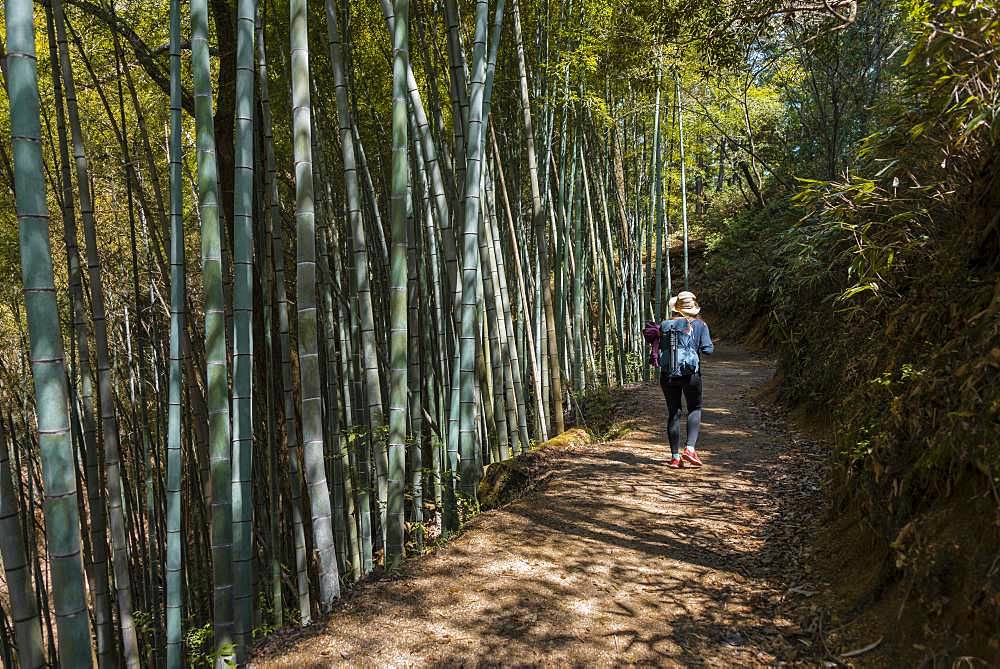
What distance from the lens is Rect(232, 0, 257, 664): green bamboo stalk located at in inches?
87.4

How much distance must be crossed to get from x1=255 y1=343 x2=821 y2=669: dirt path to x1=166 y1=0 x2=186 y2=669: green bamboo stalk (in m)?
0.48

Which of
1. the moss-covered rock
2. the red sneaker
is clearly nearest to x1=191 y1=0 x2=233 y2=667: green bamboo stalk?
the moss-covered rock

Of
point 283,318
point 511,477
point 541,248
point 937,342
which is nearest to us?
point 937,342

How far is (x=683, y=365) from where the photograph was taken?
3.79 meters

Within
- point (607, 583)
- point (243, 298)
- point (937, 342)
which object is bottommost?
point (607, 583)

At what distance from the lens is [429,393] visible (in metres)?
4.64

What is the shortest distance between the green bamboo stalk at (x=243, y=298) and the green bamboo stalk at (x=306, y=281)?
0.52ft

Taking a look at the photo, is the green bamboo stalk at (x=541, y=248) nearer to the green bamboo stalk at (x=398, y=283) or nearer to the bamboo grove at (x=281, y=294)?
the bamboo grove at (x=281, y=294)

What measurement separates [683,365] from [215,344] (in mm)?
2501

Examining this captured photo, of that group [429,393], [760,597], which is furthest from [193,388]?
[760,597]

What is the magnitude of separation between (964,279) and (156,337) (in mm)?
3913

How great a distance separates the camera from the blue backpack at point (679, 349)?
3797mm

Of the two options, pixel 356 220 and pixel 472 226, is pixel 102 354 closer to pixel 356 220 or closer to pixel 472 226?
pixel 356 220

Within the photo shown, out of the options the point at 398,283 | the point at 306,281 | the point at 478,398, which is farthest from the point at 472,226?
the point at 478,398
